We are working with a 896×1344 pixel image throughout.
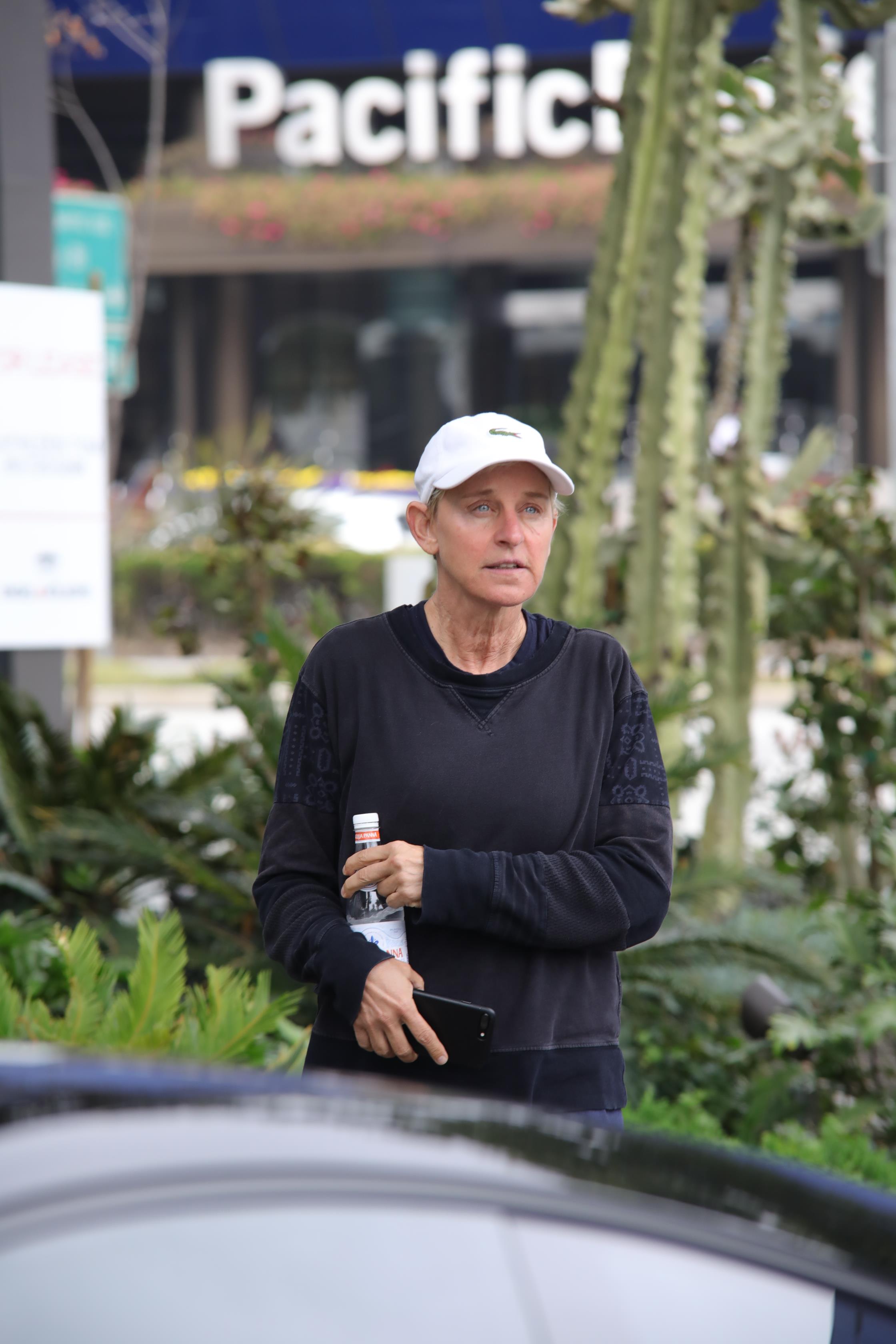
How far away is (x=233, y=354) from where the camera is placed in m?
21.8

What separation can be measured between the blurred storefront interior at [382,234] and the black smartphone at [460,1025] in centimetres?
1467

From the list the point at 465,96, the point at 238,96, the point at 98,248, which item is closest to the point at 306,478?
the point at 98,248

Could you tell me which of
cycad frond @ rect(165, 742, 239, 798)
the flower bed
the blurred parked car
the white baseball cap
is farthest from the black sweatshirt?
the flower bed

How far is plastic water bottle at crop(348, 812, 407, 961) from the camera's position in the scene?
2033 millimetres

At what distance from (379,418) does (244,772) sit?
17.7 metres

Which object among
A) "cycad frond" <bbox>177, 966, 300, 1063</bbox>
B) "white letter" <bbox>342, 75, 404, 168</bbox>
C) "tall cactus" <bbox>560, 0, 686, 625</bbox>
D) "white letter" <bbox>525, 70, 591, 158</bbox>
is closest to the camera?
"cycad frond" <bbox>177, 966, 300, 1063</bbox>

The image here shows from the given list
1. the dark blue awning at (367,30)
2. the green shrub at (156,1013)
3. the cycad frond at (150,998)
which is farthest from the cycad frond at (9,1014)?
the dark blue awning at (367,30)

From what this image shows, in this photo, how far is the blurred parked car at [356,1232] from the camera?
3.57ft

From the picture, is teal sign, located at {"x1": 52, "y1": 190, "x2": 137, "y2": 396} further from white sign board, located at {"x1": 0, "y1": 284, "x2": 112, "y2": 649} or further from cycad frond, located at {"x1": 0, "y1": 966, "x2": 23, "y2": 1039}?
cycad frond, located at {"x1": 0, "y1": 966, "x2": 23, "y2": 1039}

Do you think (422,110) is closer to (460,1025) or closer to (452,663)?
(452,663)

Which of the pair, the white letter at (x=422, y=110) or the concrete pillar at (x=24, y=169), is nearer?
the concrete pillar at (x=24, y=169)

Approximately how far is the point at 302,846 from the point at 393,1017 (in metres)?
0.30

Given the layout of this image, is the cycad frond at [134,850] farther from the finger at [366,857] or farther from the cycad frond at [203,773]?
the finger at [366,857]

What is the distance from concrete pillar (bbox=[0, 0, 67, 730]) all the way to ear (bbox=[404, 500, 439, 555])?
12.8 ft
